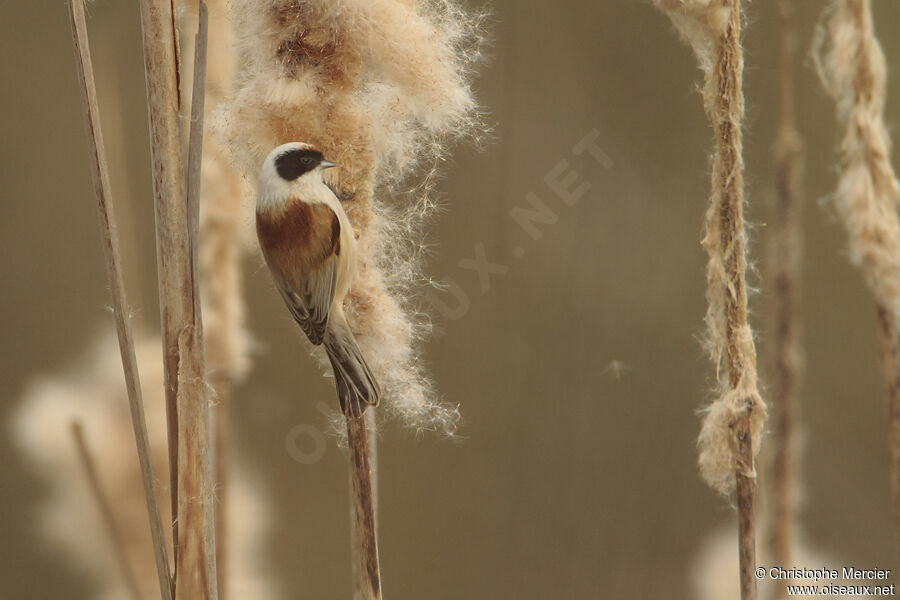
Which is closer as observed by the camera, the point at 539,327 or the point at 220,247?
the point at 220,247

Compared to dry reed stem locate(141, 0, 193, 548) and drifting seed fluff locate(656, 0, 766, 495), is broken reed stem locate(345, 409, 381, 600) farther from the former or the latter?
drifting seed fluff locate(656, 0, 766, 495)

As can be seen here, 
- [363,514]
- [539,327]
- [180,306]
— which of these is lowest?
[363,514]

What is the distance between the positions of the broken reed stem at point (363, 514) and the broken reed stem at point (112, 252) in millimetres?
128

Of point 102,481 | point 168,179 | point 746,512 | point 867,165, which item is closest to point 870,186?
point 867,165

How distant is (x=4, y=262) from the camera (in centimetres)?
75

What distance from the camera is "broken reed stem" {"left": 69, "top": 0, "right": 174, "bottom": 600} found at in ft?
1.49

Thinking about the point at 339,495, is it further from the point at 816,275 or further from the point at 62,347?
the point at 816,275

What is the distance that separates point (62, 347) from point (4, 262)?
0.35ft

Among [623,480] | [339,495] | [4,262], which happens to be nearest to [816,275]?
[623,480]

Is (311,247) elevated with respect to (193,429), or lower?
elevated

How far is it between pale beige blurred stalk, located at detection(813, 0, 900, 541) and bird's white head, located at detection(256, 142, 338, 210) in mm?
447

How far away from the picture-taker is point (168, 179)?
0.47 meters

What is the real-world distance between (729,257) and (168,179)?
1.36 ft

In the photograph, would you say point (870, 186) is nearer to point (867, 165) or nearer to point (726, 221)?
point (867, 165)
